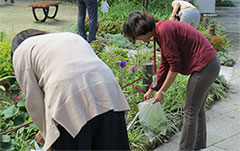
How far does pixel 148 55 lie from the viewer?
16.6 feet

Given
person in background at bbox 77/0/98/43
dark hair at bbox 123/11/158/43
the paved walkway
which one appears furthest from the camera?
person in background at bbox 77/0/98/43

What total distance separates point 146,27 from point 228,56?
4.53 metres

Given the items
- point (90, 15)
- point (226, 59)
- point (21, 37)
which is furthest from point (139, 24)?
point (90, 15)

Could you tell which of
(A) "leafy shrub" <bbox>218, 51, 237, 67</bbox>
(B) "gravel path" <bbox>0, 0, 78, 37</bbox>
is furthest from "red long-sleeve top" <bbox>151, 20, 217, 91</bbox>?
(B) "gravel path" <bbox>0, 0, 78, 37</bbox>

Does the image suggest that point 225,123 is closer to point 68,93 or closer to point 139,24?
point 139,24

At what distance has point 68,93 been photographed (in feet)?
6.24

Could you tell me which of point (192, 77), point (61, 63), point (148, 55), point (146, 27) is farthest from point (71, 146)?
point (148, 55)

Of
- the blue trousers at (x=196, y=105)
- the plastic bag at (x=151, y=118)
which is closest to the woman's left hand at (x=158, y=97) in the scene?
the plastic bag at (x=151, y=118)

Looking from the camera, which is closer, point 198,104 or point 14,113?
point 198,104

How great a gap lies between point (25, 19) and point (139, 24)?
9674 mm

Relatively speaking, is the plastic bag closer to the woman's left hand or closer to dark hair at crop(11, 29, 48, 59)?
the woman's left hand

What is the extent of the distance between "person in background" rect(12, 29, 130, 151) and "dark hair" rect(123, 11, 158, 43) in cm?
60

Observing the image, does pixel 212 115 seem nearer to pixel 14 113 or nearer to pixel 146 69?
pixel 146 69

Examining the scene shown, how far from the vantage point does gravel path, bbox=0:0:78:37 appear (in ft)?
32.6
